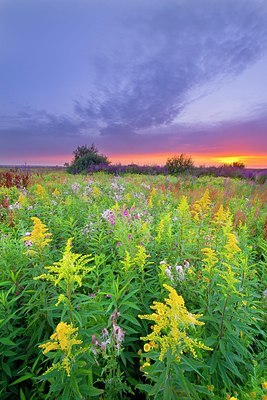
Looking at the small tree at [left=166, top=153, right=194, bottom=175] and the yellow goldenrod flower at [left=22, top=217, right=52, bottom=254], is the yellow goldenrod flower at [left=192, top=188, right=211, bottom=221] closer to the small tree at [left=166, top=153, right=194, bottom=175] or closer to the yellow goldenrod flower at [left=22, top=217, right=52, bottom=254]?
the yellow goldenrod flower at [left=22, top=217, right=52, bottom=254]

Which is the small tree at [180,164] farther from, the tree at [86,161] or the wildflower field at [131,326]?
the wildflower field at [131,326]

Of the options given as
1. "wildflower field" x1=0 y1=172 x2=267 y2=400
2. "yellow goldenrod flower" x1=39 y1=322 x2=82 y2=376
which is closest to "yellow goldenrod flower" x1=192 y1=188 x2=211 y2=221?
"wildflower field" x1=0 y1=172 x2=267 y2=400

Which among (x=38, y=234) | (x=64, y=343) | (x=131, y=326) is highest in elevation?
(x=38, y=234)

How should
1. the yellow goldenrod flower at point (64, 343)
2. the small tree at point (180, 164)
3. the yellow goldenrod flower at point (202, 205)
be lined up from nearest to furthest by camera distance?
the yellow goldenrod flower at point (64, 343) → the yellow goldenrod flower at point (202, 205) → the small tree at point (180, 164)

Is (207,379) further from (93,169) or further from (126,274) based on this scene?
(93,169)

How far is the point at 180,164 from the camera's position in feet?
66.3

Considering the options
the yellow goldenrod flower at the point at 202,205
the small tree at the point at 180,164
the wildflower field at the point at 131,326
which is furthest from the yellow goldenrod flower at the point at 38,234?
the small tree at the point at 180,164

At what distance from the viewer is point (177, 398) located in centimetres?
140

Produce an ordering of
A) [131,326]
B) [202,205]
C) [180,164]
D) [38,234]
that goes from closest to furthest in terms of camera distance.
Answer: [38,234] → [131,326] → [202,205] → [180,164]

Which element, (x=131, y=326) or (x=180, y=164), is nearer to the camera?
(x=131, y=326)

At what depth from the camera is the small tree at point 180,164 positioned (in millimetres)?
19984

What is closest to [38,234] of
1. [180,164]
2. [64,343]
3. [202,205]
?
[64,343]

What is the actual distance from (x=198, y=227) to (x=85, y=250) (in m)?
1.52

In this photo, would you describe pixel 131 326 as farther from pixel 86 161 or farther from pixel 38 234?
pixel 86 161
